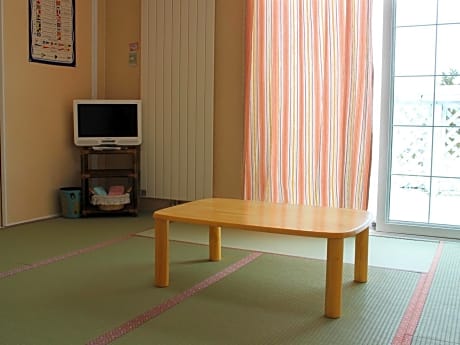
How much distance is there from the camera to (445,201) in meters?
4.26

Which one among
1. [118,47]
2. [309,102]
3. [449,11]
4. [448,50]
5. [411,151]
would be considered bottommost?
[411,151]

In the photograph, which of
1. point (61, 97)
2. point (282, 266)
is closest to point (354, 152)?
point (282, 266)

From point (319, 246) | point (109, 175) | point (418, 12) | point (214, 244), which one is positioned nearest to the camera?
point (214, 244)

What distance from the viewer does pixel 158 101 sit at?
16.7ft

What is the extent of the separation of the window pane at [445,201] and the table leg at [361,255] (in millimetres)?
1506

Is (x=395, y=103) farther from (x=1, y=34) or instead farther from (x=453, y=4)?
(x=1, y=34)

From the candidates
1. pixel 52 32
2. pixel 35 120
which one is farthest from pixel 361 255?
pixel 52 32

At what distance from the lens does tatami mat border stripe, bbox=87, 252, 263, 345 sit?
225cm

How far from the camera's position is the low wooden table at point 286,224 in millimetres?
2504

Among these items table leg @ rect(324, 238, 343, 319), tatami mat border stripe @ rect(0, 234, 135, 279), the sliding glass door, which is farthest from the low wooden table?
the sliding glass door

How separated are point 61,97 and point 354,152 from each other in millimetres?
2673

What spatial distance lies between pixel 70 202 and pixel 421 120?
308 cm

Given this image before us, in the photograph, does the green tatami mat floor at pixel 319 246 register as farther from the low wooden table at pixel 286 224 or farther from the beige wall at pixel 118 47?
the beige wall at pixel 118 47

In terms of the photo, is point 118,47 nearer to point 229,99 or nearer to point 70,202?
point 229,99
